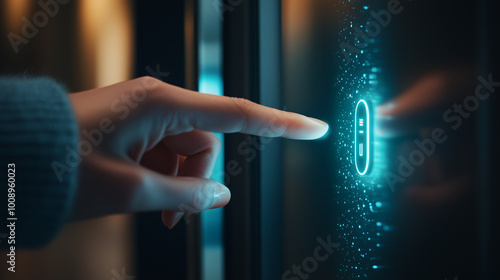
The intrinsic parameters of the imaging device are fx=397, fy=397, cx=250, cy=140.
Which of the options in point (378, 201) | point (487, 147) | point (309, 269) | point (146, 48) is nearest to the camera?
point (487, 147)

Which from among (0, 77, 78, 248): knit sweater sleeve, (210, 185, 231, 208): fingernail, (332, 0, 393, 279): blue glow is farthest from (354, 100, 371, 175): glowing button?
(0, 77, 78, 248): knit sweater sleeve

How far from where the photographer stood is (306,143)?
0.57 meters

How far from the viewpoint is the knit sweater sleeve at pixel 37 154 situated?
0.43 meters

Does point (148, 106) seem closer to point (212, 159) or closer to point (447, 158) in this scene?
→ point (212, 159)

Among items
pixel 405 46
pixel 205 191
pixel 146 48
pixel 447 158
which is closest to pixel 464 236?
pixel 447 158

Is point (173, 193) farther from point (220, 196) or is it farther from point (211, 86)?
point (211, 86)

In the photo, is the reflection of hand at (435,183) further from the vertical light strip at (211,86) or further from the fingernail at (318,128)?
the vertical light strip at (211,86)

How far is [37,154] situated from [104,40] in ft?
1.39

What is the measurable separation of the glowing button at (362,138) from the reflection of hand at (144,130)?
54 mm

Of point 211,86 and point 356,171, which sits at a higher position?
point 211,86

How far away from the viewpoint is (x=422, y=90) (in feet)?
1.22

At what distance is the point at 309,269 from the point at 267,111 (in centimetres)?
24

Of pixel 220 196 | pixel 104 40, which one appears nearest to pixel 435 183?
pixel 220 196

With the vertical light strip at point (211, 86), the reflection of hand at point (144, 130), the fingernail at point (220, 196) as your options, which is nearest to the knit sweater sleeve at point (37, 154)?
the reflection of hand at point (144, 130)
